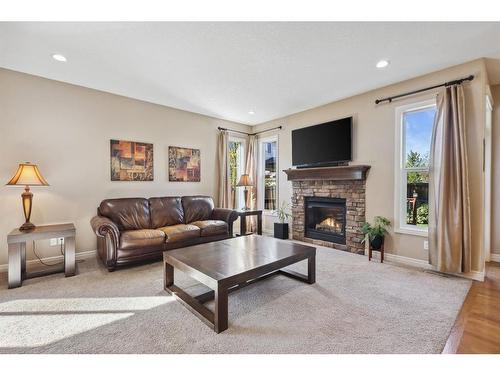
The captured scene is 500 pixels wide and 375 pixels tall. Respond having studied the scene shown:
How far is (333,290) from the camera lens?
8.13 feet

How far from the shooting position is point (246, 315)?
78.5 inches

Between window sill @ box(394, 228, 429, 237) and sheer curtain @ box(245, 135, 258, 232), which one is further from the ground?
sheer curtain @ box(245, 135, 258, 232)

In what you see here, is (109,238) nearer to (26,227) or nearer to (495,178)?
(26,227)

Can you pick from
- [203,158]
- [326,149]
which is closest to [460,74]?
[326,149]

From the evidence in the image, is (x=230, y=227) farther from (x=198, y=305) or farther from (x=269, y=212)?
(x=198, y=305)

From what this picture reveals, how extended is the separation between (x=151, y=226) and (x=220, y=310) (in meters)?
2.48

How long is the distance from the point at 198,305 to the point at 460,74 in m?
3.99

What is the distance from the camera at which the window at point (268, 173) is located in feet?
18.1

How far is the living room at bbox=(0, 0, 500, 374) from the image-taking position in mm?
1875

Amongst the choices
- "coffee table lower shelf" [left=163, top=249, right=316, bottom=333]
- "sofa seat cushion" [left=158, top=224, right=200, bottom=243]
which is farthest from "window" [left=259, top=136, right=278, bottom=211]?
"coffee table lower shelf" [left=163, top=249, right=316, bottom=333]

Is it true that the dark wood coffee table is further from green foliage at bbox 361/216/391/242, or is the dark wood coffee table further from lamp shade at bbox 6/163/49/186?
lamp shade at bbox 6/163/49/186

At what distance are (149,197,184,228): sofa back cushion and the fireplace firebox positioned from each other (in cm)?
247

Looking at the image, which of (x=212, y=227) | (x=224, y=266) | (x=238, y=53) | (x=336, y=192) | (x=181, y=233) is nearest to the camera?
(x=224, y=266)

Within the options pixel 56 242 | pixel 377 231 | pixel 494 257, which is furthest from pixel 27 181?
pixel 494 257
